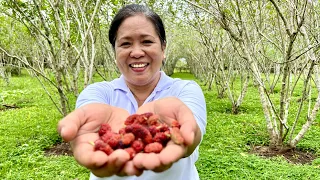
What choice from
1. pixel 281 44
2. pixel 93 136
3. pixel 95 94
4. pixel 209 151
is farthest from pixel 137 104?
pixel 281 44

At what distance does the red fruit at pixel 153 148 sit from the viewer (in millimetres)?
1198

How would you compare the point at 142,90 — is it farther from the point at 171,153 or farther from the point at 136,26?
the point at 171,153

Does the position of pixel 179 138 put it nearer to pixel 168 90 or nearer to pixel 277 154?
pixel 168 90

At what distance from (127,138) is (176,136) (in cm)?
24

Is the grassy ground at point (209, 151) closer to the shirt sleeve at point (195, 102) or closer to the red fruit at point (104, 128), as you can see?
the shirt sleeve at point (195, 102)

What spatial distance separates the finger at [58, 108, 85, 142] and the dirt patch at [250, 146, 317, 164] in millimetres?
4635

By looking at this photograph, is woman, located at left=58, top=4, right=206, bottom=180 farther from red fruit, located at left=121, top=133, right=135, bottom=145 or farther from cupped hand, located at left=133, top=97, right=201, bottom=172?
red fruit, located at left=121, top=133, right=135, bottom=145

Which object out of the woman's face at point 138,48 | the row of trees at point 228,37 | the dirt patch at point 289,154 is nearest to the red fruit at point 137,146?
the woman's face at point 138,48

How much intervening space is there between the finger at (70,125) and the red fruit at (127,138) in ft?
0.68

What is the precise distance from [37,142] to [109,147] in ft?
17.5

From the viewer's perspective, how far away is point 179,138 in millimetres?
1205

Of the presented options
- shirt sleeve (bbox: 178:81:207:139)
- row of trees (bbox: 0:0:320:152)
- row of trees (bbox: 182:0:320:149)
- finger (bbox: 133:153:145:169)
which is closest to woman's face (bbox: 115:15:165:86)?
shirt sleeve (bbox: 178:81:207:139)

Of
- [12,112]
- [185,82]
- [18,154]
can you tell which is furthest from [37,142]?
[185,82]

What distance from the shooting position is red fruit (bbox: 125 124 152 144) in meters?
1.36
